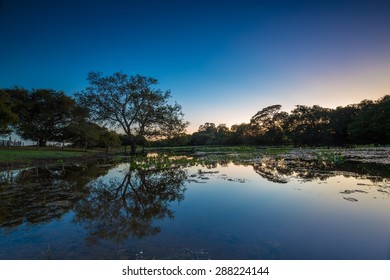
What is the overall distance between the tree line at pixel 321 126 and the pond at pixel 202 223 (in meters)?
34.3

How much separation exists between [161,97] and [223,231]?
1051 inches

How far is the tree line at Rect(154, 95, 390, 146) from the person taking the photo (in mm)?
44781

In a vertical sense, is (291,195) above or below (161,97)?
below

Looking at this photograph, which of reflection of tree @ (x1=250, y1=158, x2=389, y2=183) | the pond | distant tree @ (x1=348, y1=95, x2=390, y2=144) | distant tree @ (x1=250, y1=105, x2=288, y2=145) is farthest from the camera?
distant tree @ (x1=250, y1=105, x2=288, y2=145)

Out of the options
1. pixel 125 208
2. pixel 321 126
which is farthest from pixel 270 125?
pixel 125 208

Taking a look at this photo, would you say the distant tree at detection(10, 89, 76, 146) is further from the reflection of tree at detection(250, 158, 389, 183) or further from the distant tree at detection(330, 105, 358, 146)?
the distant tree at detection(330, 105, 358, 146)

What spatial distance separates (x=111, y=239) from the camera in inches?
128

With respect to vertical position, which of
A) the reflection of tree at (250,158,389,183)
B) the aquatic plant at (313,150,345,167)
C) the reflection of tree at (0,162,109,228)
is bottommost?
the reflection of tree at (0,162,109,228)

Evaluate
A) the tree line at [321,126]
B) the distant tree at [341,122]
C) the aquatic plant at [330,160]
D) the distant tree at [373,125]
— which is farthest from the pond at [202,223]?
the distant tree at [341,122]

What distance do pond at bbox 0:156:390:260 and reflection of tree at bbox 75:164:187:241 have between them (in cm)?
2

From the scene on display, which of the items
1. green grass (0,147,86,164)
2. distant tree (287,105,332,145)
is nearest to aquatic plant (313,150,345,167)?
green grass (0,147,86,164)

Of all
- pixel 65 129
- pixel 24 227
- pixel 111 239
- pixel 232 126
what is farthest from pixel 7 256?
pixel 232 126

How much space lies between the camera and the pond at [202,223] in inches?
111
